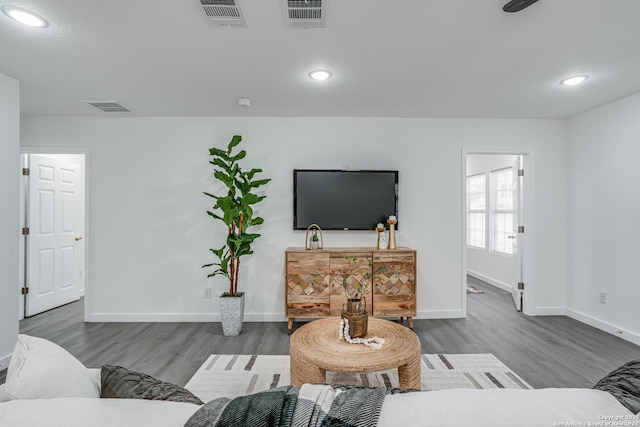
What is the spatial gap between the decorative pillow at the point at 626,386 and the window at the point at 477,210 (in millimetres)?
5800

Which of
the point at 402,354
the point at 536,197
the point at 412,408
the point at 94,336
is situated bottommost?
the point at 94,336

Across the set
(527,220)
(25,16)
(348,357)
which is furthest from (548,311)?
(25,16)

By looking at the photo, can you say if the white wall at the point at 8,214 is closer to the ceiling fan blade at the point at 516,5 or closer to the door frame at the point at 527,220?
the ceiling fan blade at the point at 516,5

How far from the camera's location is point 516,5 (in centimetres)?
178

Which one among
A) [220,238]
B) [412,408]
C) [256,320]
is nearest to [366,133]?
[220,238]

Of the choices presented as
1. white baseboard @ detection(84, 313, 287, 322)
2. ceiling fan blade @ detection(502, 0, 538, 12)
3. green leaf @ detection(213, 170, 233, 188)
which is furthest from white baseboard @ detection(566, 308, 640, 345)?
green leaf @ detection(213, 170, 233, 188)

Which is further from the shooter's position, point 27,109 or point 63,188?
point 63,188

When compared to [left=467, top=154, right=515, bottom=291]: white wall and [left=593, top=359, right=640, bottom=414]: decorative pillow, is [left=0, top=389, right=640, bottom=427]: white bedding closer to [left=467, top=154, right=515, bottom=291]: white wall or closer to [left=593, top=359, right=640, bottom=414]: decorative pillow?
[left=593, top=359, right=640, bottom=414]: decorative pillow

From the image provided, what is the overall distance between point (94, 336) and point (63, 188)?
2.43m

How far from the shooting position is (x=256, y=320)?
12.8 feet

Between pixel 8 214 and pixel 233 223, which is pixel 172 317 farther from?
pixel 8 214

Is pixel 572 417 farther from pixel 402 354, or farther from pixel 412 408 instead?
pixel 402 354

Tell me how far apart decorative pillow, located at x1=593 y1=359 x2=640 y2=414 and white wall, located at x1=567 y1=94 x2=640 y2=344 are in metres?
3.41

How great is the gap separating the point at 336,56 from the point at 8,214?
10.0 feet
